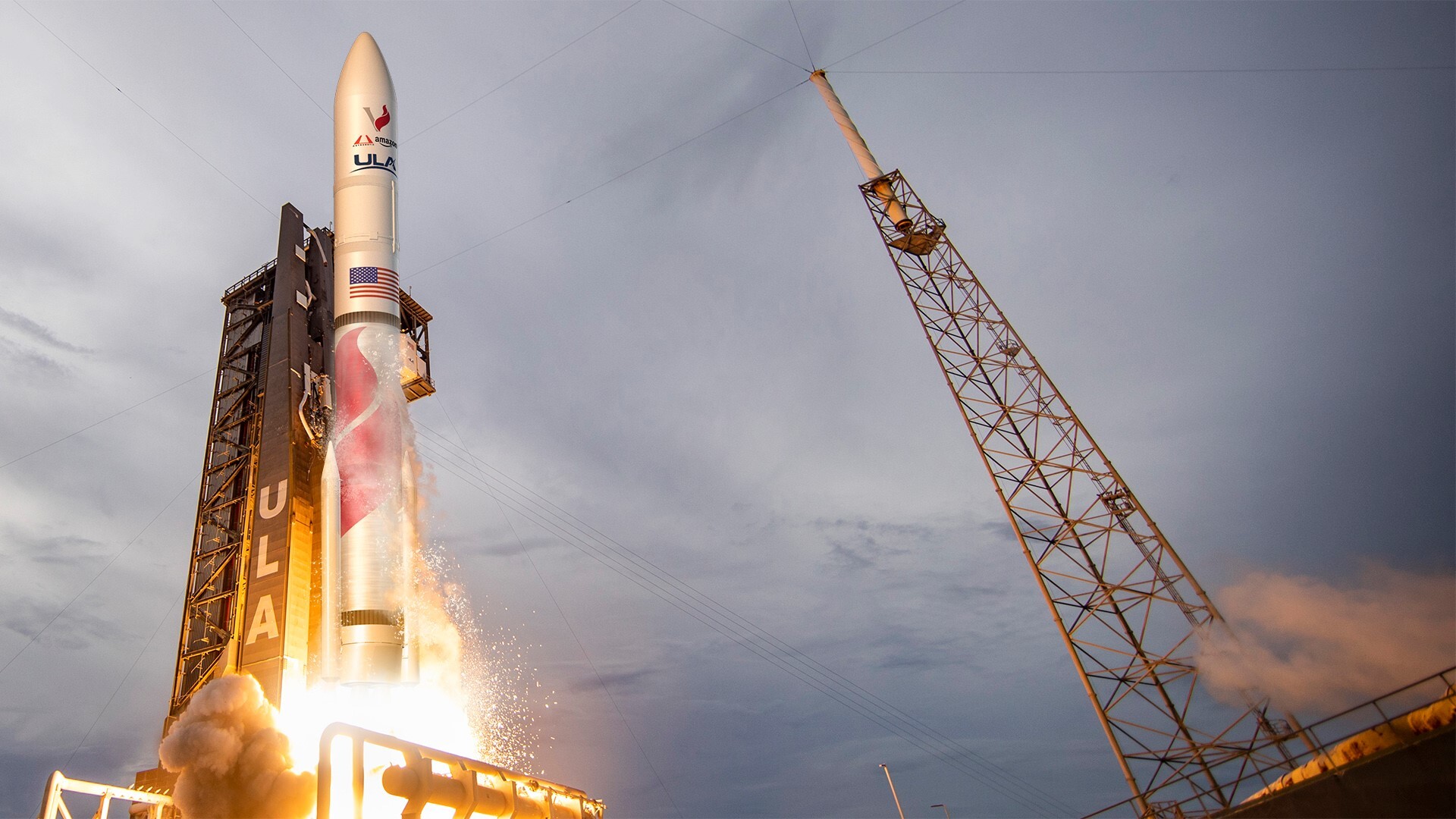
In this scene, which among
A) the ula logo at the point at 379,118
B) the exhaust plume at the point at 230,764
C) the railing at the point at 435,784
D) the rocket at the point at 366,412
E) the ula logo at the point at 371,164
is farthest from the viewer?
the ula logo at the point at 379,118

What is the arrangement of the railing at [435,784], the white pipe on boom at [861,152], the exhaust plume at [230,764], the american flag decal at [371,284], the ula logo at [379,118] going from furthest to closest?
the white pipe on boom at [861,152] → the ula logo at [379,118] → the american flag decal at [371,284] → the exhaust plume at [230,764] → the railing at [435,784]

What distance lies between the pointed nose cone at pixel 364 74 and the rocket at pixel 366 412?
0.10ft

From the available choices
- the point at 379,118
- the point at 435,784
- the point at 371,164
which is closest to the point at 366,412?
the point at 371,164

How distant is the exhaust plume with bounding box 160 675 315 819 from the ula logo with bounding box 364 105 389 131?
15466 millimetres

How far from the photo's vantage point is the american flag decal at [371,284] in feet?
71.5

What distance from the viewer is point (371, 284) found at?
71.9ft

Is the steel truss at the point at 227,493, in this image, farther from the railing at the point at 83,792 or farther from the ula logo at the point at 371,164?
the ula logo at the point at 371,164

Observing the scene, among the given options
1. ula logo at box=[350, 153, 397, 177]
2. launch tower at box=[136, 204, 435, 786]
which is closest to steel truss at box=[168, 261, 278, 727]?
launch tower at box=[136, 204, 435, 786]

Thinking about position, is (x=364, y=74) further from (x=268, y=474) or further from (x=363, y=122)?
(x=268, y=474)

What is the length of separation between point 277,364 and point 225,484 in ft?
14.5

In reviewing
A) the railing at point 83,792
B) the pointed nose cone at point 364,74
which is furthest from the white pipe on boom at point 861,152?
the railing at point 83,792

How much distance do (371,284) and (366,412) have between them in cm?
388

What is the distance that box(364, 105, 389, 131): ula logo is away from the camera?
2303 centimetres

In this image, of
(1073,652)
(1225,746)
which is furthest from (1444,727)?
(1073,652)
